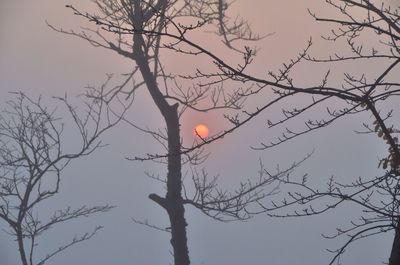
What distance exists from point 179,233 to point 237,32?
2989 mm

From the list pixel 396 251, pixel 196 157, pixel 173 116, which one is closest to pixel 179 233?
pixel 196 157

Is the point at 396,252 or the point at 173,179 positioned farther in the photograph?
the point at 173,179

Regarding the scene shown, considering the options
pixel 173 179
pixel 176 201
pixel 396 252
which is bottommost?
pixel 396 252

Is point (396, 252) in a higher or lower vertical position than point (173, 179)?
lower

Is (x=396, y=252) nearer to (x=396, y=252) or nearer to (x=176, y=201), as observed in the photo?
(x=396, y=252)

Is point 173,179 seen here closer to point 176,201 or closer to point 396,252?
point 176,201

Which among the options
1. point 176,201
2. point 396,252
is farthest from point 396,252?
point 176,201

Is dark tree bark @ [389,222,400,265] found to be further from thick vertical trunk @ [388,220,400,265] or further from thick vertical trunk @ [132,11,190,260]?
thick vertical trunk @ [132,11,190,260]

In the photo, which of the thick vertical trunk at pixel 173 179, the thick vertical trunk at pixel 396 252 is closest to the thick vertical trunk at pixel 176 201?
the thick vertical trunk at pixel 173 179

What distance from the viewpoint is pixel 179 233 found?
6.87 metres

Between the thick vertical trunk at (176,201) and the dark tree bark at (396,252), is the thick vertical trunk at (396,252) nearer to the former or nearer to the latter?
the dark tree bark at (396,252)

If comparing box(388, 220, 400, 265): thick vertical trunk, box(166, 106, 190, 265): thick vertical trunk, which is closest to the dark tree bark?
box(388, 220, 400, 265): thick vertical trunk

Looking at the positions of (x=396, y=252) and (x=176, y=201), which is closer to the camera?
(x=396, y=252)

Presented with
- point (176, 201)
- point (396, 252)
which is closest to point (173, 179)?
point (176, 201)
